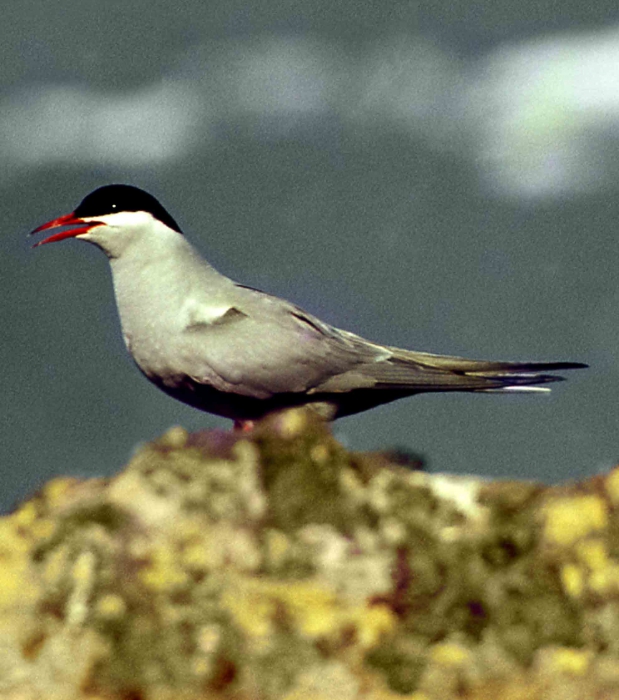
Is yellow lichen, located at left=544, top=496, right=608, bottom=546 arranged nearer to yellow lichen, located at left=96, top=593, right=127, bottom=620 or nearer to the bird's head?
yellow lichen, located at left=96, top=593, right=127, bottom=620

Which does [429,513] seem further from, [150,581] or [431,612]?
[150,581]

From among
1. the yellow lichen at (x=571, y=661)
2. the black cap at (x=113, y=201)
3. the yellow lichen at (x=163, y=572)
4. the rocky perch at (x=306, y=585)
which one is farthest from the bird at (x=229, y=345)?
the yellow lichen at (x=571, y=661)

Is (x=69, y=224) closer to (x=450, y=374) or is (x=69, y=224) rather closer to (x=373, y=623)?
(x=450, y=374)

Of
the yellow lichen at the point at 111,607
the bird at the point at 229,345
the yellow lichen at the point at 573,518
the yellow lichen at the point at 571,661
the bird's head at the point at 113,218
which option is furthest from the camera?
the bird's head at the point at 113,218

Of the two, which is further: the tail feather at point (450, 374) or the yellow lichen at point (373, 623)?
the tail feather at point (450, 374)

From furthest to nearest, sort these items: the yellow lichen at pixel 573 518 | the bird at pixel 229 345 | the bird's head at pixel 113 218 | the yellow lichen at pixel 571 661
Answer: the bird's head at pixel 113 218 → the bird at pixel 229 345 → the yellow lichen at pixel 573 518 → the yellow lichen at pixel 571 661

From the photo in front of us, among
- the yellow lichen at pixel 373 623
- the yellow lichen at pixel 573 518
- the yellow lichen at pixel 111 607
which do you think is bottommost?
the yellow lichen at pixel 373 623

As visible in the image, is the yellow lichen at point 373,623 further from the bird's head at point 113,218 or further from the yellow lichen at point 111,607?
the bird's head at point 113,218

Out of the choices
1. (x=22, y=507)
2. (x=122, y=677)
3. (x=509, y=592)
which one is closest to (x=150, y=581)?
(x=122, y=677)
